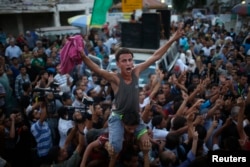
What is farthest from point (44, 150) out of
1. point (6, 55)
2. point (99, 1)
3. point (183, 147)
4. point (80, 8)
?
point (80, 8)

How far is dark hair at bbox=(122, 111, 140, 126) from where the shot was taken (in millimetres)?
3373

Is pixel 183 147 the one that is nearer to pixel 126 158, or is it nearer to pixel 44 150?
pixel 126 158

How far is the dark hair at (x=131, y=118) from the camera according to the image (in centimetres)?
337

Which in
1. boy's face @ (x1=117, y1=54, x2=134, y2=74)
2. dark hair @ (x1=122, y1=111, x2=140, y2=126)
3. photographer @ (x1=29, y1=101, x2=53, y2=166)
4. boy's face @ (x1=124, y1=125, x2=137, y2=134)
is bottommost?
photographer @ (x1=29, y1=101, x2=53, y2=166)

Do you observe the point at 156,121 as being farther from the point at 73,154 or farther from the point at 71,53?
the point at 71,53

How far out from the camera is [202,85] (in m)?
5.66

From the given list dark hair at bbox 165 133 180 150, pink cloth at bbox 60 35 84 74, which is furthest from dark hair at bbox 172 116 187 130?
pink cloth at bbox 60 35 84 74

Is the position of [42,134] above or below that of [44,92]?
below

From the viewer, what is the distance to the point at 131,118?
3.38 meters

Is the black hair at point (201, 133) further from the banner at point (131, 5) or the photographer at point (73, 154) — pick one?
the banner at point (131, 5)

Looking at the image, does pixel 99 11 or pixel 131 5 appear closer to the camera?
pixel 99 11

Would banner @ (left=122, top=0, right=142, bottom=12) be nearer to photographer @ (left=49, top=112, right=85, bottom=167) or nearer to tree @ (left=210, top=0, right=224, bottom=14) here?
photographer @ (left=49, top=112, right=85, bottom=167)

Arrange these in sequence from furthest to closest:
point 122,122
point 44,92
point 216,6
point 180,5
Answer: point 180,5
point 216,6
point 44,92
point 122,122

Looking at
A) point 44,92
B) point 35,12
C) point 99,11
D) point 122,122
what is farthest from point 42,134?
point 35,12
